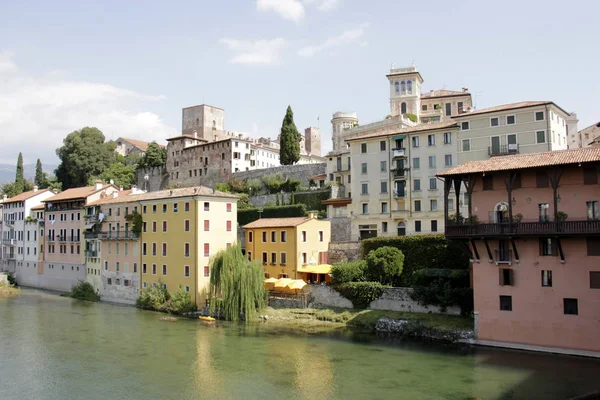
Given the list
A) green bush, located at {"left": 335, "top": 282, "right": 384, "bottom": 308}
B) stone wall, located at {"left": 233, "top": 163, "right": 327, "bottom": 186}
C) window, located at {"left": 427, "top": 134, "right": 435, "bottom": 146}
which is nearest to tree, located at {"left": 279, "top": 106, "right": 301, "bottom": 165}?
stone wall, located at {"left": 233, "top": 163, "right": 327, "bottom": 186}

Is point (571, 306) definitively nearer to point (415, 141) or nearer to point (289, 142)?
point (415, 141)

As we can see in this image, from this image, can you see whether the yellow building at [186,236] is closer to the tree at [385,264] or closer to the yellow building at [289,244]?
the yellow building at [289,244]

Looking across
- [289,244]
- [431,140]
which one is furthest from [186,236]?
[431,140]

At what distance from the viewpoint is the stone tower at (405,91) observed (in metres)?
70.6

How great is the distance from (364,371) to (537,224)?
11.7 meters

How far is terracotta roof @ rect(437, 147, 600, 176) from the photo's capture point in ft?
87.8

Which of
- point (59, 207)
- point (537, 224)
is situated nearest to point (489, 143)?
point (537, 224)

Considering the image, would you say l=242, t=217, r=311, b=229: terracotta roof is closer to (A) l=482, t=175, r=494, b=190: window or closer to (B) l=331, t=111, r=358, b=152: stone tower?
(A) l=482, t=175, r=494, b=190: window

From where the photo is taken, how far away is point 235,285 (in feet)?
126

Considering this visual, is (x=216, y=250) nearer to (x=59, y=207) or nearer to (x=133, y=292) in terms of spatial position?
(x=133, y=292)

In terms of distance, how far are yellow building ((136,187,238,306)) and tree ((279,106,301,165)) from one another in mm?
26739

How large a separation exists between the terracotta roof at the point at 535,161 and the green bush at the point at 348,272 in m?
10.6

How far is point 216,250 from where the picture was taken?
141 ft

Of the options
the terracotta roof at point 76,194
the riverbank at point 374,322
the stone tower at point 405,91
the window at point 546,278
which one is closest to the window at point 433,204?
the riverbank at point 374,322
